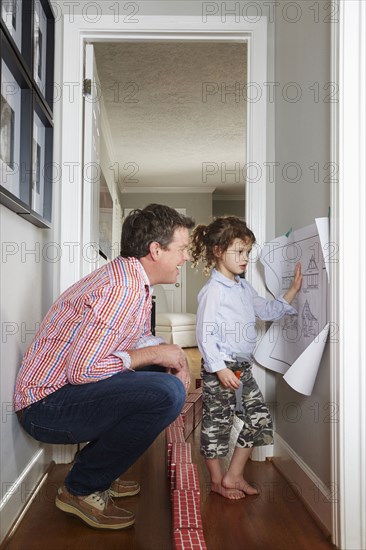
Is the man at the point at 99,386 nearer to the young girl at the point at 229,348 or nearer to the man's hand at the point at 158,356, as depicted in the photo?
the man's hand at the point at 158,356

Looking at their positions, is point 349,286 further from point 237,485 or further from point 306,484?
point 237,485

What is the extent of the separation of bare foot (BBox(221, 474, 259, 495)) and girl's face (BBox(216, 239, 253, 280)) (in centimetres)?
81

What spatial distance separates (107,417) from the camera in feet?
5.91

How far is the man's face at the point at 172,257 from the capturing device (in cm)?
196

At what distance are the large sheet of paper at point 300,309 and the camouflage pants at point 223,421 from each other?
0.26m

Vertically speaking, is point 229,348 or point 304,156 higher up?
point 304,156

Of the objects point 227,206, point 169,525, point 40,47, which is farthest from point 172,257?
point 227,206

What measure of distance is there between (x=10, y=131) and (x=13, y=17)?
1.10 ft

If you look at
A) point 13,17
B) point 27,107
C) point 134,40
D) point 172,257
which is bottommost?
point 172,257

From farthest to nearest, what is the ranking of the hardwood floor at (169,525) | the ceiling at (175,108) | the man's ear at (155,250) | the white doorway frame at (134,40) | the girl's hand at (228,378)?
the ceiling at (175,108) → the white doorway frame at (134,40) → the girl's hand at (228,378) → the man's ear at (155,250) → the hardwood floor at (169,525)

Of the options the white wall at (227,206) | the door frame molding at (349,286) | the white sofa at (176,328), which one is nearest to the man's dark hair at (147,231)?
the door frame molding at (349,286)

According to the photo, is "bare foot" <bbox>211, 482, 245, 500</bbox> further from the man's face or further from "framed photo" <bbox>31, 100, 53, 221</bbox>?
"framed photo" <bbox>31, 100, 53, 221</bbox>

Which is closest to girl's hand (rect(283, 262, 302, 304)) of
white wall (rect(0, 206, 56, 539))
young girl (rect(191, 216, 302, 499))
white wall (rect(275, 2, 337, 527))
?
young girl (rect(191, 216, 302, 499))

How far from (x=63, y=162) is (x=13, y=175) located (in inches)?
38.0
